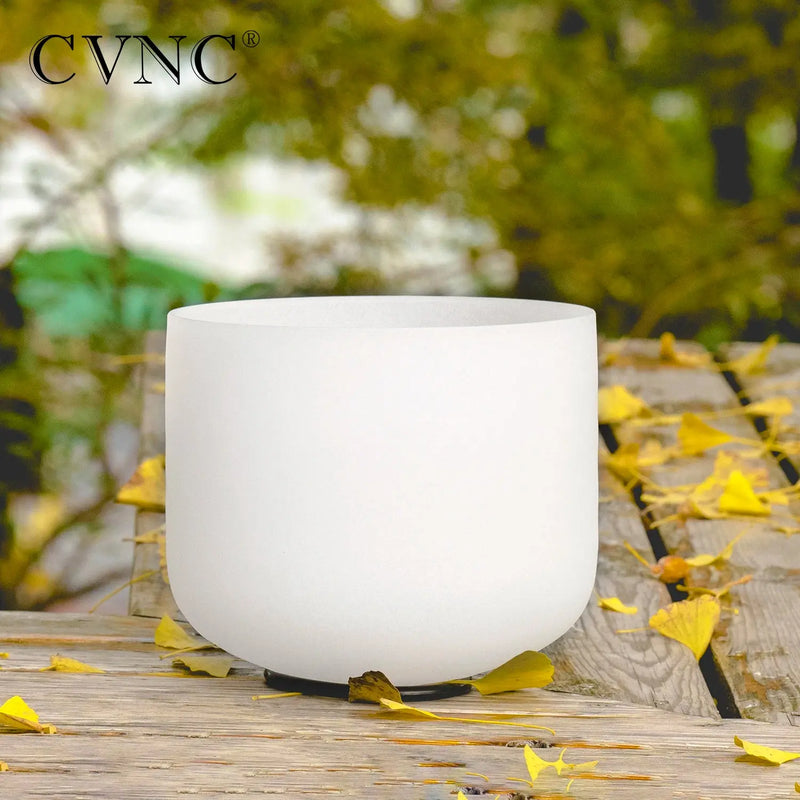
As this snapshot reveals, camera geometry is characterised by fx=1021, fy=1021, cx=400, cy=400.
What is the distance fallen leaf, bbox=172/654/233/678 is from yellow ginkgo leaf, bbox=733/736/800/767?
0.95 feet

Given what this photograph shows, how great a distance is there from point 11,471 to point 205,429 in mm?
1750

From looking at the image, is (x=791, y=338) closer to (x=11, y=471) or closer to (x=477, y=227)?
(x=477, y=227)

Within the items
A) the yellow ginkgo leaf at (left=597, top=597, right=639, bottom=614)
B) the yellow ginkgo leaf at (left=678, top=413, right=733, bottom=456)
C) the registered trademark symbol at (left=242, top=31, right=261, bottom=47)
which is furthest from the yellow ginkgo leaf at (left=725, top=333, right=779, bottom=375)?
the registered trademark symbol at (left=242, top=31, right=261, bottom=47)

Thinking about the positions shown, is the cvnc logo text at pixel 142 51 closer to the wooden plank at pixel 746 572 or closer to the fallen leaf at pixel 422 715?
the wooden plank at pixel 746 572

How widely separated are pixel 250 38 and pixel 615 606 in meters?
1.73

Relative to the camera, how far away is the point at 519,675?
57 cm

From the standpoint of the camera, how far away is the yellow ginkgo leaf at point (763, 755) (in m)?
0.48

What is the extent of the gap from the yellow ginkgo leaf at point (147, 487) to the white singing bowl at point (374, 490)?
388 millimetres

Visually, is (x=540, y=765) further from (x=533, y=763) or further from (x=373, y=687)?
(x=373, y=687)

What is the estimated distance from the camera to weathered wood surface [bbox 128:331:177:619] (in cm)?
76

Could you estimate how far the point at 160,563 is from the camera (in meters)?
0.82

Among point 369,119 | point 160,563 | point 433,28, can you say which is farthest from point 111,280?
point 160,563

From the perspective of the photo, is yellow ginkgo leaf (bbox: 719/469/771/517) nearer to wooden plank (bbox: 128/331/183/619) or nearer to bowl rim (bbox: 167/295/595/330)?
bowl rim (bbox: 167/295/595/330)

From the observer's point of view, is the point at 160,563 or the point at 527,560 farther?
the point at 160,563
